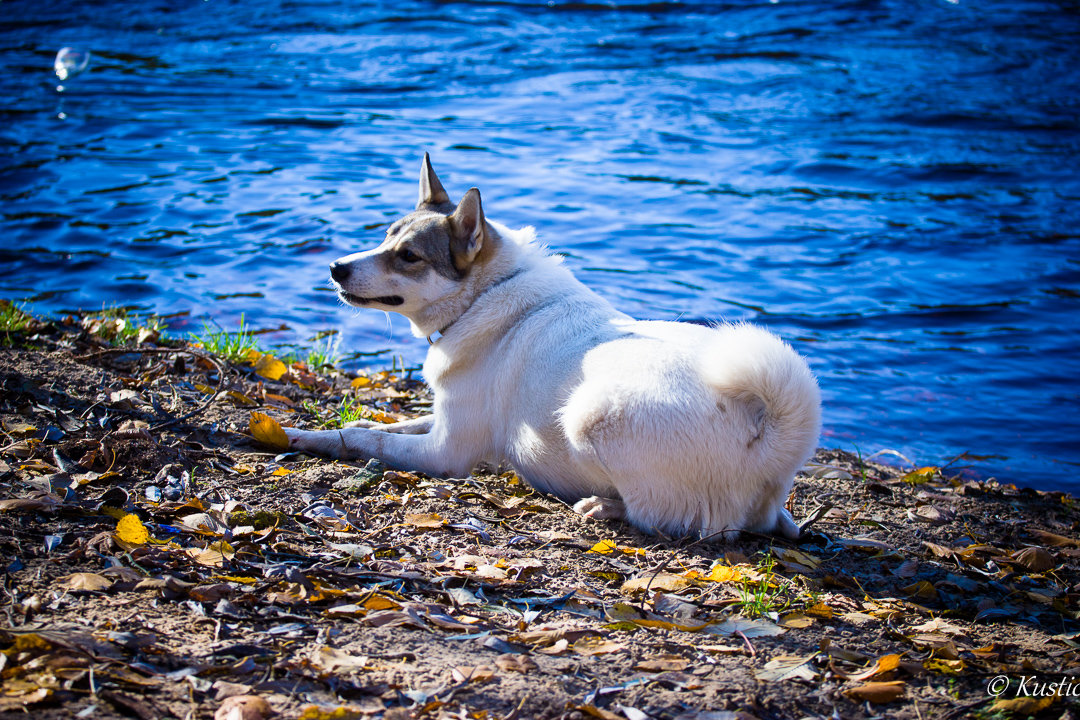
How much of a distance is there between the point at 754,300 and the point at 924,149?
617cm

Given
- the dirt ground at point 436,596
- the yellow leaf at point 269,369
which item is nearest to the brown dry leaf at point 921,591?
the dirt ground at point 436,596

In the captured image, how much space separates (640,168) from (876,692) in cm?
1008

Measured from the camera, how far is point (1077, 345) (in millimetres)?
8016

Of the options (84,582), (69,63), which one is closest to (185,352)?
(84,582)

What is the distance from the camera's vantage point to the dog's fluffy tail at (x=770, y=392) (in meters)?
3.54

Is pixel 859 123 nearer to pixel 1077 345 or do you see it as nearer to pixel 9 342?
pixel 1077 345

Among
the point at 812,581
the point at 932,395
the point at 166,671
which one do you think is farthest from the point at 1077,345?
the point at 166,671

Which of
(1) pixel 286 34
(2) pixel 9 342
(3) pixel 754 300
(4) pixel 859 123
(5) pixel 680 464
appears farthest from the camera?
(1) pixel 286 34

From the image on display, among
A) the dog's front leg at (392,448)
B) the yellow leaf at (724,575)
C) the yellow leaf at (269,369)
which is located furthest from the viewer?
the yellow leaf at (269,369)

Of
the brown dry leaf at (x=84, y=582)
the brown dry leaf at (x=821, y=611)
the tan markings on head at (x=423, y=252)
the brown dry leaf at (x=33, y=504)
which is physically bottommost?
the brown dry leaf at (x=821, y=611)

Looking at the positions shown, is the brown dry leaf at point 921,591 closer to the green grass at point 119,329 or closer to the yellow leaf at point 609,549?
the yellow leaf at point 609,549

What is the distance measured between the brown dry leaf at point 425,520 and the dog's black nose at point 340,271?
58.9 inches

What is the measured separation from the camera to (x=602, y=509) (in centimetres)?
401

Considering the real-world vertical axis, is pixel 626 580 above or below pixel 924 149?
below
